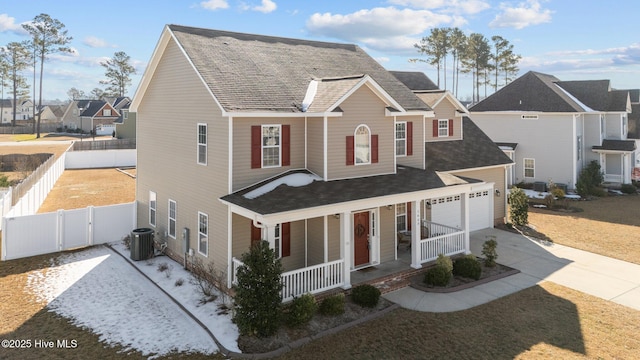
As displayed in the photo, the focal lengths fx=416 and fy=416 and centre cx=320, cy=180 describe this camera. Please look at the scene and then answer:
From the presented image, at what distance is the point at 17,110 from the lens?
384ft

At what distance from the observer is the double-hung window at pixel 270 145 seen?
13830mm

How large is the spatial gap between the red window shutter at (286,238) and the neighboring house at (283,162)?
0.04 m

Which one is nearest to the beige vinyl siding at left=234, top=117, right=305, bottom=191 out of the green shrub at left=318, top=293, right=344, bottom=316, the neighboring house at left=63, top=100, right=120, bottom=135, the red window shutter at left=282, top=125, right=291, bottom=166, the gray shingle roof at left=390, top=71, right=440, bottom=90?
the red window shutter at left=282, top=125, right=291, bottom=166

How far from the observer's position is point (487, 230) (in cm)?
2131

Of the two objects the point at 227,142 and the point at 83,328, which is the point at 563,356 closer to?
the point at 227,142

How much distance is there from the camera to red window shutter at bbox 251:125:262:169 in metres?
13.5

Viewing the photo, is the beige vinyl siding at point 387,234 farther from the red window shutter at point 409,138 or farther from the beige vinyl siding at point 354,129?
the red window shutter at point 409,138

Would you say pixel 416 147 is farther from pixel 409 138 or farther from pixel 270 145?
pixel 270 145

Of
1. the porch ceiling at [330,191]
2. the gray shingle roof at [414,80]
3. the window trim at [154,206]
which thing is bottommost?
the window trim at [154,206]

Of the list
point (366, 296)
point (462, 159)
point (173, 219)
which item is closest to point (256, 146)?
point (173, 219)

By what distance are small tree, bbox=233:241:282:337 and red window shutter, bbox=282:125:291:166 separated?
4.34 metres

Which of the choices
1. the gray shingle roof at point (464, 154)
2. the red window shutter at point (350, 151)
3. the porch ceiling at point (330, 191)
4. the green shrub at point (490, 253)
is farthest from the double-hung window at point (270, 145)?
the gray shingle roof at point (464, 154)

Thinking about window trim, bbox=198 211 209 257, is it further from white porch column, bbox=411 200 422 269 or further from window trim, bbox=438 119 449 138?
window trim, bbox=438 119 449 138

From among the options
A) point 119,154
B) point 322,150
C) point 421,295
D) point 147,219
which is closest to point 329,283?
point 421,295
